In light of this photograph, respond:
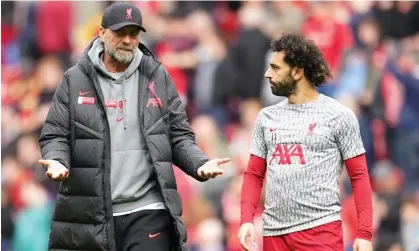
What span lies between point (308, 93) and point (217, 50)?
6211 millimetres

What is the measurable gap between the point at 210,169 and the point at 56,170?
0.91m

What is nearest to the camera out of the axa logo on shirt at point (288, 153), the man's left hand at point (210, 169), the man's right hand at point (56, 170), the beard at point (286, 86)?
the man's right hand at point (56, 170)

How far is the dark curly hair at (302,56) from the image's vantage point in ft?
24.0

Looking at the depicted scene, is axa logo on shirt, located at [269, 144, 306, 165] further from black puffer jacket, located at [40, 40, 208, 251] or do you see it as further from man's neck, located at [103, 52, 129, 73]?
man's neck, located at [103, 52, 129, 73]

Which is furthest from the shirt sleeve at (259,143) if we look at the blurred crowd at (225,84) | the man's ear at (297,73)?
the blurred crowd at (225,84)

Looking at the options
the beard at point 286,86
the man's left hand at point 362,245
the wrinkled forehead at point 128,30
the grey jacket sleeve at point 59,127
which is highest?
the wrinkled forehead at point 128,30

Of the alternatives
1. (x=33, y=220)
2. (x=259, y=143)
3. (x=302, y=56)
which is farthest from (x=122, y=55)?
(x=33, y=220)

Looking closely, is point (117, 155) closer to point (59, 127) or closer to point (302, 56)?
point (59, 127)

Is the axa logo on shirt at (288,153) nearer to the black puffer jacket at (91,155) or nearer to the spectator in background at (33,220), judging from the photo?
the black puffer jacket at (91,155)

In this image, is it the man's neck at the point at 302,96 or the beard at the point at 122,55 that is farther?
the man's neck at the point at 302,96

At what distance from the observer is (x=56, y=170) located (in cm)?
672

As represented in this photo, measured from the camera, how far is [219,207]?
12.7m

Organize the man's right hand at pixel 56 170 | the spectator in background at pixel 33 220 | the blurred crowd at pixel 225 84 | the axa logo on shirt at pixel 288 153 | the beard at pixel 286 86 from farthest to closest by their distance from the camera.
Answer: the blurred crowd at pixel 225 84 → the spectator in background at pixel 33 220 → the beard at pixel 286 86 → the axa logo on shirt at pixel 288 153 → the man's right hand at pixel 56 170

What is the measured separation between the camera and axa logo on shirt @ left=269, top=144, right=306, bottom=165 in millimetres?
7117
